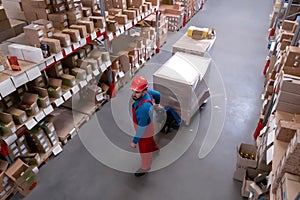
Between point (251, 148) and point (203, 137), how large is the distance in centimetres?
83

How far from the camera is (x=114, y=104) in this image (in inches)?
184

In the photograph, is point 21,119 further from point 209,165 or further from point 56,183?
point 209,165

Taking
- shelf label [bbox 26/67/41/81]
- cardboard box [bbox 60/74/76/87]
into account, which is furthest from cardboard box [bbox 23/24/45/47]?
cardboard box [bbox 60/74/76/87]

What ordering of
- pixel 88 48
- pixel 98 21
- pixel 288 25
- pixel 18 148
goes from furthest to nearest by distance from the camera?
pixel 288 25, pixel 88 48, pixel 98 21, pixel 18 148

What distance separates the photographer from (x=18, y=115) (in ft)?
9.66

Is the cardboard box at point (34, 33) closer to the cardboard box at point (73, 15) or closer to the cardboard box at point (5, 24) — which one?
the cardboard box at point (5, 24)

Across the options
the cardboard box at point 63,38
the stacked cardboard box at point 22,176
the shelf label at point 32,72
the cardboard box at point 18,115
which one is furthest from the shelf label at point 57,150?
the cardboard box at point 63,38

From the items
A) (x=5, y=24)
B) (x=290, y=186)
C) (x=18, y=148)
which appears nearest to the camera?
(x=290, y=186)

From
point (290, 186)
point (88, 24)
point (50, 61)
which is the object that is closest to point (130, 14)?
point (88, 24)

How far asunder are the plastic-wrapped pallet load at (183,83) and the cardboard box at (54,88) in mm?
1406

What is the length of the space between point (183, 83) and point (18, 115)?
7.30ft

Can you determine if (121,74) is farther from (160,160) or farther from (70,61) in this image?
(160,160)

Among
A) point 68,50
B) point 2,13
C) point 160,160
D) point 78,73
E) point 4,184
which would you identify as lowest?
point 160,160

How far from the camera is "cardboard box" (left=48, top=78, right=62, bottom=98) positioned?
3.41 m
